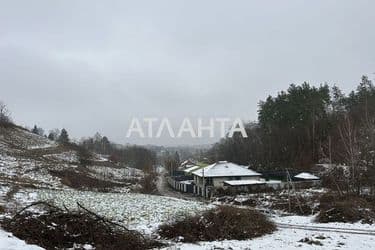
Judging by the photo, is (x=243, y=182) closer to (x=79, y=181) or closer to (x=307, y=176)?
(x=307, y=176)

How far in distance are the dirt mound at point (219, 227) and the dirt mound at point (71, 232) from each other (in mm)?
2355

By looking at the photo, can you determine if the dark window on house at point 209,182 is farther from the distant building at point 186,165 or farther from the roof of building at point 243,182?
the distant building at point 186,165

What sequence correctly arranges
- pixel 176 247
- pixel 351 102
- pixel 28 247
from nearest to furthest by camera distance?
pixel 28 247 < pixel 176 247 < pixel 351 102

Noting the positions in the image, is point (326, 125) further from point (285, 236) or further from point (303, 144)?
point (285, 236)

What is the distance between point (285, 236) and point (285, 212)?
15993 mm

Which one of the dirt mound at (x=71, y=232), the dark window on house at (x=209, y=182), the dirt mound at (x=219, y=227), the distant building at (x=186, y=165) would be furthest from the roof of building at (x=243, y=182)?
the distant building at (x=186, y=165)

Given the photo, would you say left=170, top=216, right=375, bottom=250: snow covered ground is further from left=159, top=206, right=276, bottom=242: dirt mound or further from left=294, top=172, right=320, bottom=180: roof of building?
left=294, top=172, right=320, bottom=180: roof of building

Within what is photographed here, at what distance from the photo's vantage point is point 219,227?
58.3ft

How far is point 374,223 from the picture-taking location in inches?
838

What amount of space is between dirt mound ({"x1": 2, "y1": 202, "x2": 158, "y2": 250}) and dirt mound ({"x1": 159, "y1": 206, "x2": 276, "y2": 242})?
2355mm

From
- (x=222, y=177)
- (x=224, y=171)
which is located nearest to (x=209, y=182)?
(x=222, y=177)

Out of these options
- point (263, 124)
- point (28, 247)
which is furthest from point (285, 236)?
point (263, 124)

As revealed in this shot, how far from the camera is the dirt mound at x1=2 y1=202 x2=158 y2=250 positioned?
43.5 feet

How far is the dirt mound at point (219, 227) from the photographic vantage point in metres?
17.0
